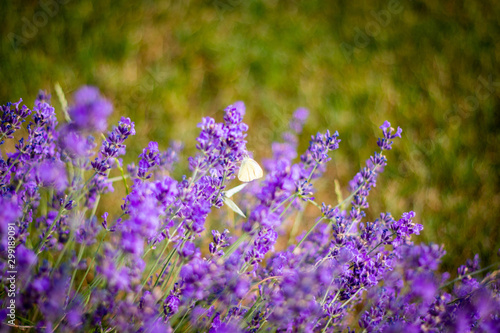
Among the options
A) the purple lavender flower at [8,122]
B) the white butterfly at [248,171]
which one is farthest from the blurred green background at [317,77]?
the white butterfly at [248,171]

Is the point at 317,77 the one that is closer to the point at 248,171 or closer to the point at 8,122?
the point at 248,171

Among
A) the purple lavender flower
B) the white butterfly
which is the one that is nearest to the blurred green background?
the purple lavender flower

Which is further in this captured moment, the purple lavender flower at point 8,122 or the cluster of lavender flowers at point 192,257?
the purple lavender flower at point 8,122

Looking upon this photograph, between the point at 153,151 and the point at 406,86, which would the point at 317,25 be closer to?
the point at 406,86

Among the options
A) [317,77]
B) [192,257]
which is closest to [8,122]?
[192,257]

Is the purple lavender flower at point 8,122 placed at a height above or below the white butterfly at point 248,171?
below

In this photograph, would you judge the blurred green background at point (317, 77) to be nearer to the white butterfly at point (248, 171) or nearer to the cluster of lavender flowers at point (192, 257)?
the cluster of lavender flowers at point (192, 257)

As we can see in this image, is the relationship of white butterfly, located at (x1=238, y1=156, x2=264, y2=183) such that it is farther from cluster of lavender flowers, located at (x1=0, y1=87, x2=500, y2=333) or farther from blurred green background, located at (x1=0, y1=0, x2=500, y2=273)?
blurred green background, located at (x1=0, y1=0, x2=500, y2=273)

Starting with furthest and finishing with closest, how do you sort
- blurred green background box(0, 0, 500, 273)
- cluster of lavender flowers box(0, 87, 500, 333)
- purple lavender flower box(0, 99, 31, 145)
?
1. blurred green background box(0, 0, 500, 273)
2. purple lavender flower box(0, 99, 31, 145)
3. cluster of lavender flowers box(0, 87, 500, 333)

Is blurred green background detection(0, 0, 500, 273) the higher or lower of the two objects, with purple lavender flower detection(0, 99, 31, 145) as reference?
higher

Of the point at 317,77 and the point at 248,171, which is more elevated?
the point at 317,77
